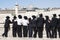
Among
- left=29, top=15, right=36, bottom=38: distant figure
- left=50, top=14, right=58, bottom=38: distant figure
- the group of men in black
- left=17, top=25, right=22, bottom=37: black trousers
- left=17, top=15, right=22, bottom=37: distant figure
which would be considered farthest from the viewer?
left=17, top=25, right=22, bottom=37: black trousers

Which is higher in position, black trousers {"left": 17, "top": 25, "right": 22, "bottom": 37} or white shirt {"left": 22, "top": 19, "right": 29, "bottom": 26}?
white shirt {"left": 22, "top": 19, "right": 29, "bottom": 26}

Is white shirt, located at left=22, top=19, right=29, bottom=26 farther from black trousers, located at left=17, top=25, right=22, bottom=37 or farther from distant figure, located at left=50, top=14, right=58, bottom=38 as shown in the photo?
distant figure, located at left=50, top=14, right=58, bottom=38

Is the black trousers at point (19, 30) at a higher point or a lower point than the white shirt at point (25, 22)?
lower

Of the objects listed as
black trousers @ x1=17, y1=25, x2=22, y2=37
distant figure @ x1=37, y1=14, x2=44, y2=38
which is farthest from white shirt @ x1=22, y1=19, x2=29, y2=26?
distant figure @ x1=37, y1=14, x2=44, y2=38

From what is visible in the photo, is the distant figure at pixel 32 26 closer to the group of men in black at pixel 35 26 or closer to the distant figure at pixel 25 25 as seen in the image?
the group of men in black at pixel 35 26

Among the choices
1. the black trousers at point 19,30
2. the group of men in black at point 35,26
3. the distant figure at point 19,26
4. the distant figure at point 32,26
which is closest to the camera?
the group of men in black at point 35,26

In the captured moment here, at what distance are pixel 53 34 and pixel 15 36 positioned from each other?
2506 mm

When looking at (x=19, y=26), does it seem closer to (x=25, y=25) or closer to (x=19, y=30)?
(x=19, y=30)

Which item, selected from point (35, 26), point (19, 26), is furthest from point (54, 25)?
point (19, 26)

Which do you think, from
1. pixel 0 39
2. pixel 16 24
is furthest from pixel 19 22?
pixel 0 39

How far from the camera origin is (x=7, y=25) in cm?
1856

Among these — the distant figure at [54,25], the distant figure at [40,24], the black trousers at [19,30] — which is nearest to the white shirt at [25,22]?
the black trousers at [19,30]

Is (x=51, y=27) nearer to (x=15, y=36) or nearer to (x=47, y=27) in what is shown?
(x=47, y=27)

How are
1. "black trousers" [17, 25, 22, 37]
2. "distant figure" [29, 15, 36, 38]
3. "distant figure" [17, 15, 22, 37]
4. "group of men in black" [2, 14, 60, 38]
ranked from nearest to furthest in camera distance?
"group of men in black" [2, 14, 60, 38] < "distant figure" [29, 15, 36, 38] < "distant figure" [17, 15, 22, 37] < "black trousers" [17, 25, 22, 37]
